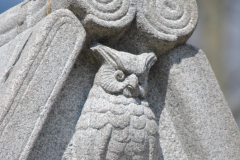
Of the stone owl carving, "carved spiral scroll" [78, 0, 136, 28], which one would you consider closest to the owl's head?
the stone owl carving

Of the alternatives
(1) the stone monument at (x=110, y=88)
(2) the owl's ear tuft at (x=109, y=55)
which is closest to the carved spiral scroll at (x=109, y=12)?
(1) the stone monument at (x=110, y=88)

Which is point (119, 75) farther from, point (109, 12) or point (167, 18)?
point (167, 18)

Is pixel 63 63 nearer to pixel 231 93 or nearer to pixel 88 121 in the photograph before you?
pixel 88 121

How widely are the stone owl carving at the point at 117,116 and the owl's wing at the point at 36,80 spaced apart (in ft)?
0.54

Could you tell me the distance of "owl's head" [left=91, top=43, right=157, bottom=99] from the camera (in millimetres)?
1372

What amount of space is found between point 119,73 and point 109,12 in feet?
0.93

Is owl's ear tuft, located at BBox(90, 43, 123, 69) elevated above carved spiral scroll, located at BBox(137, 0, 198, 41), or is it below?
below

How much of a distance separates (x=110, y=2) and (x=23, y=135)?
69cm

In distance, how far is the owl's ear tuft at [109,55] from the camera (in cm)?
139

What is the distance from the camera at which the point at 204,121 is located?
1.56 m

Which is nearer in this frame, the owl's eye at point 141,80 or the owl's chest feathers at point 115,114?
the owl's chest feathers at point 115,114

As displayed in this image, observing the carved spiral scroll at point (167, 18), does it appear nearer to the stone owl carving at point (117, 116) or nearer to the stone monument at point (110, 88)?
the stone monument at point (110, 88)

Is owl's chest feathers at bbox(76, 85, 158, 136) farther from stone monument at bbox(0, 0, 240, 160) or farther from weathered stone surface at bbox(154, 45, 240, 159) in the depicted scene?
weathered stone surface at bbox(154, 45, 240, 159)

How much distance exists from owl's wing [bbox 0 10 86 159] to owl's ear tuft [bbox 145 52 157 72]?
0.34m
